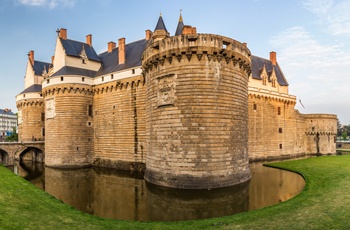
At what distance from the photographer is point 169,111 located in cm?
1892

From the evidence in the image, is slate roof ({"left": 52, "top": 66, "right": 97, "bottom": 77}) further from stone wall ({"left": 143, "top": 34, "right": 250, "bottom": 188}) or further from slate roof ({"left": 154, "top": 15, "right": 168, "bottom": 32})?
stone wall ({"left": 143, "top": 34, "right": 250, "bottom": 188})

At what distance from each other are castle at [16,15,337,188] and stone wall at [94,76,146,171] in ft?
0.37

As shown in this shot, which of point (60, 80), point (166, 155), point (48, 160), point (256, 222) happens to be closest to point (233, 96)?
point (166, 155)

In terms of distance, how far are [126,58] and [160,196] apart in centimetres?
2018

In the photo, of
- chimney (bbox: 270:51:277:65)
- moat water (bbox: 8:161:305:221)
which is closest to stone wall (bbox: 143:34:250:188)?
moat water (bbox: 8:161:305:221)

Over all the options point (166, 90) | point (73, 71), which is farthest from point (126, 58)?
point (166, 90)

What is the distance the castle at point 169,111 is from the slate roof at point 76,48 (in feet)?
0.49

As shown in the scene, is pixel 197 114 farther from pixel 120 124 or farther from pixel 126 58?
pixel 126 58

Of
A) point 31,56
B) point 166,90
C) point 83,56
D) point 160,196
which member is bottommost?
point 160,196

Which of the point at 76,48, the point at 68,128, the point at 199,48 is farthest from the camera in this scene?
the point at 76,48

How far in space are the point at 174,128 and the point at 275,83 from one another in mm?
27216

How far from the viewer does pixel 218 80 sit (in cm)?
1884

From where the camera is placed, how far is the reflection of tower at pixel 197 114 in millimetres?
17953

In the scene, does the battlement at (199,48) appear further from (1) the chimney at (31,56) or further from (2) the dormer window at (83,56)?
(1) the chimney at (31,56)
